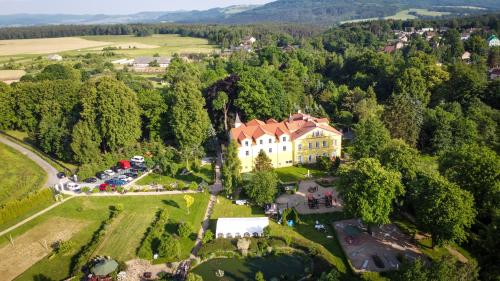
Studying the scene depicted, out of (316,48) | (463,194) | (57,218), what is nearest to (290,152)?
(463,194)

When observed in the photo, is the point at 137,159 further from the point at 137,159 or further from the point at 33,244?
the point at 33,244

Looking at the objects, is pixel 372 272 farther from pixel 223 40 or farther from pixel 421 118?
pixel 223 40

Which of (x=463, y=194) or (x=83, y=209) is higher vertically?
(x=463, y=194)

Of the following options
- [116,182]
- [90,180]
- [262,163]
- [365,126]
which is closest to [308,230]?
[262,163]

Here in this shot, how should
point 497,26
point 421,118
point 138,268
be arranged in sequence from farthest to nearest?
1. point 497,26
2. point 421,118
3. point 138,268

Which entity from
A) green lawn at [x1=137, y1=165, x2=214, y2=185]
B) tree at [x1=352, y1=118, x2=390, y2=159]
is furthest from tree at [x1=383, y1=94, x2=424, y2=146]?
green lawn at [x1=137, y1=165, x2=214, y2=185]

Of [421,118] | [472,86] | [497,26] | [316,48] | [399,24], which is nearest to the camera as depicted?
[421,118]
